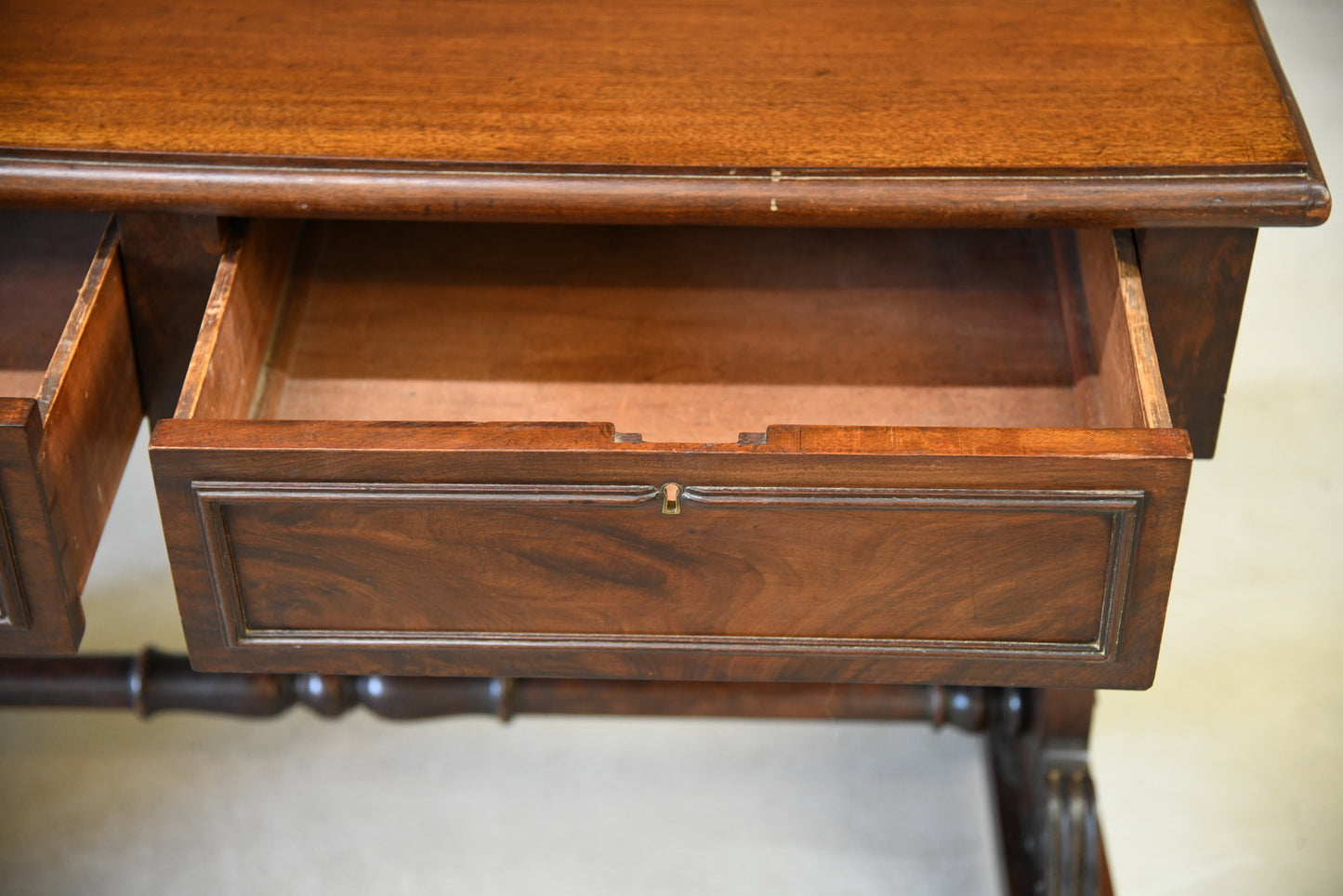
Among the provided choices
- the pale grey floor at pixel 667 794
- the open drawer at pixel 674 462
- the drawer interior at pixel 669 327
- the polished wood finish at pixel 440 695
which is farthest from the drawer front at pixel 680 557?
the pale grey floor at pixel 667 794

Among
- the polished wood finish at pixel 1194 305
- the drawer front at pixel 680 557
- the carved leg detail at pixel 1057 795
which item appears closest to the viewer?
the drawer front at pixel 680 557

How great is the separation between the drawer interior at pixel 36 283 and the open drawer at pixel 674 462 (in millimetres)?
124

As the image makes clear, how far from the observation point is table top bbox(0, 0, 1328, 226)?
31.0 inches

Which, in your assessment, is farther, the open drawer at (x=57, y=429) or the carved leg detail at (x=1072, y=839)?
the carved leg detail at (x=1072, y=839)

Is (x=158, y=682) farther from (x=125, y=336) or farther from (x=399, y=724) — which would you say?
(x=125, y=336)

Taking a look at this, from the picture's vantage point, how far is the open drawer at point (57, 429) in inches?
29.2

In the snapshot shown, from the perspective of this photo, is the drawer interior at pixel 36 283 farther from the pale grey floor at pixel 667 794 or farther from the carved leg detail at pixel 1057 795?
the carved leg detail at pixel 1057 795

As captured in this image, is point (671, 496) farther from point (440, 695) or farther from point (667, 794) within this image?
Result: point (667, 794)

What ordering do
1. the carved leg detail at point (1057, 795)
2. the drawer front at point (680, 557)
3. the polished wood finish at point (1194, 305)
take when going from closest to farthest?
the drawer front at point (680, 557) < the polished wood finish at point (1194, 305) < the carved leg detail at point (1057, 795)

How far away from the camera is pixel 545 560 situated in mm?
762

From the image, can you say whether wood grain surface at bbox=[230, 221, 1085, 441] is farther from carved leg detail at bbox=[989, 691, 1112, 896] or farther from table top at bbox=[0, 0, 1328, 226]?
carved leg detail at bbox=[989, 691, 1112, 896]

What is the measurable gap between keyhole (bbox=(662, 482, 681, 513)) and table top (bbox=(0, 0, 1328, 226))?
155 millimetres

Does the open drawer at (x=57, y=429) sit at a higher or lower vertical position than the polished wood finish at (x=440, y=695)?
higher

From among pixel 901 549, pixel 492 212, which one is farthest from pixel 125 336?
pixel 901 549
